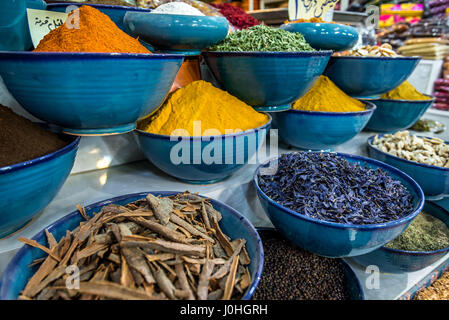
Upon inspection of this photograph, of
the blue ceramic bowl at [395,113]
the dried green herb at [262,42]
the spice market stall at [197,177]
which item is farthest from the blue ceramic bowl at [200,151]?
the blue ceramic bowl at [395,113]

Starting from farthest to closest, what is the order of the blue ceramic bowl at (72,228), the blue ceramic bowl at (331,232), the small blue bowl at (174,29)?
the small blue bowl at (174,29) < the blue ceramic bowl at (331,232) < the blue ceramic bowl at (72,228)

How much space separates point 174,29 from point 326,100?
61 cm

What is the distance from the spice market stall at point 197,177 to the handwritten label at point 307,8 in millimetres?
188

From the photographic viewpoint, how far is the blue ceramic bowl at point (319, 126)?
1.00m

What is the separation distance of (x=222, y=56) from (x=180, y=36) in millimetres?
145

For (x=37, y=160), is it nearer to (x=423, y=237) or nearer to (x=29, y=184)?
(x=29, y=184)

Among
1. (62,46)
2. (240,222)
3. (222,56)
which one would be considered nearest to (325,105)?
(222,56)

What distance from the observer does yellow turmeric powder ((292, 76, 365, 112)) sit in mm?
1050

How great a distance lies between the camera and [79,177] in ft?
2.80

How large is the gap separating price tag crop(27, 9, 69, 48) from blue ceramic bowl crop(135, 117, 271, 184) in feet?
0.95

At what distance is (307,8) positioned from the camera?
3.92 feet

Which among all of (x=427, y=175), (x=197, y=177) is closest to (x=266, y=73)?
(x=197, y=177)

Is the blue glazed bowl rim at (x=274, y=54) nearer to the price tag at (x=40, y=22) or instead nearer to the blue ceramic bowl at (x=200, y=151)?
the blue ceramic bowl at (x=200, y=151)

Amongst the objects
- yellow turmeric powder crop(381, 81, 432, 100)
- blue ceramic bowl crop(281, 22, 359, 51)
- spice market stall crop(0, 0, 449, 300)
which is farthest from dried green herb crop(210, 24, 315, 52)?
yellow turmeric powder crop(381, 81, 432, 100)
